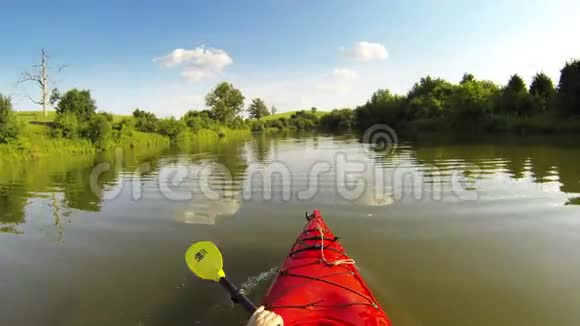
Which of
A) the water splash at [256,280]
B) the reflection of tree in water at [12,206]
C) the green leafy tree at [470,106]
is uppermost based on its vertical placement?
the green leafy tree at [470,106]

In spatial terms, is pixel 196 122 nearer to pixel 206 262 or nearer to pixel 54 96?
pixel 54 96

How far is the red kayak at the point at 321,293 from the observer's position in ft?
9.55

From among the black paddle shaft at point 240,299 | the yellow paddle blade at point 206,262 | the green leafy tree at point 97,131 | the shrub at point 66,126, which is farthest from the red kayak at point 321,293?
the green leafy tree at point 97,131

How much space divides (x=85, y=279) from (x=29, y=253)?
6.55ft

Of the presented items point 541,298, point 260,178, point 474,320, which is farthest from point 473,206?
point 260,178

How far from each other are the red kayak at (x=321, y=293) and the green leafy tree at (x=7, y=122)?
2603 cm

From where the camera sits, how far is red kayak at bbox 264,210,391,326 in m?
2.91

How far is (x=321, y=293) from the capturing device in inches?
128

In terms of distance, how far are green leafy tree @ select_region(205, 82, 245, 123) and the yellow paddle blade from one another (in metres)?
70.2

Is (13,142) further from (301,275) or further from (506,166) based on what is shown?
(506,166)

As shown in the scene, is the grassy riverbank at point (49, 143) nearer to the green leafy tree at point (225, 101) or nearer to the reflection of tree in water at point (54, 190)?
the reflection of tree in water at point (54, 190)

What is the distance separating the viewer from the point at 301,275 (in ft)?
11.8

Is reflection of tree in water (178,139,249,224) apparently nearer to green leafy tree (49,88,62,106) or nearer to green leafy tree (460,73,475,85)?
green leafy tree (49,88,62,106)

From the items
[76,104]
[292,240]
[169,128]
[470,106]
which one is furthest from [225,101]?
[292,240]
